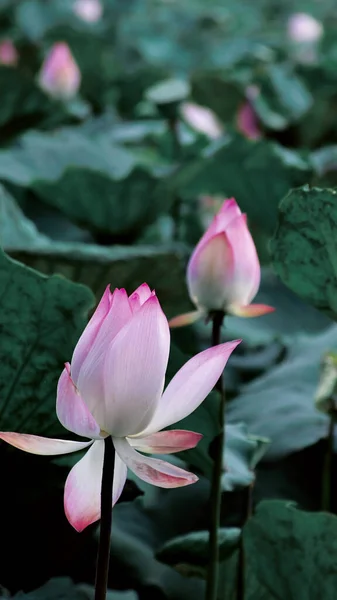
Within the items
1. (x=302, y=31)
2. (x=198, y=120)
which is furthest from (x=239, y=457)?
(x=302, y=31)

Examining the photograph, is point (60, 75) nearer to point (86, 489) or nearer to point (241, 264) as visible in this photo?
point (241, 264)

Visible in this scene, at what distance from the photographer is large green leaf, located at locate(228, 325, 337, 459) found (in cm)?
91

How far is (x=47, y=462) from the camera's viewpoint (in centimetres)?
67

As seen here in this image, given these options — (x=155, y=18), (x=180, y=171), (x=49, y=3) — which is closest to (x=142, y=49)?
(x=49, y=3)

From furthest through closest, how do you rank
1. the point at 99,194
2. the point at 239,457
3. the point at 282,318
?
the point at 282,318
the point at 99,194
the point at 239,457

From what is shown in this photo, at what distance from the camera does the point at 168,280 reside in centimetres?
94

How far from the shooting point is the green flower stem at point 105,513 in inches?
18.1

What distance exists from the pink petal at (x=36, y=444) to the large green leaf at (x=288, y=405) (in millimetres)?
448

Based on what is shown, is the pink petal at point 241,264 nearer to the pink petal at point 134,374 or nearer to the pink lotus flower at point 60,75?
the pink petal at point 134,374

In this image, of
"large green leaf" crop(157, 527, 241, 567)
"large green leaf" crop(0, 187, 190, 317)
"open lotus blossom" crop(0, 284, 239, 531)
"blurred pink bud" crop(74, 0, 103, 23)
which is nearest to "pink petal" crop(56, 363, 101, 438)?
"open lotus blossom" crop(0, 284, 239, 531)

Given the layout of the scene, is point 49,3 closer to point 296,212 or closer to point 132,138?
point 132,138

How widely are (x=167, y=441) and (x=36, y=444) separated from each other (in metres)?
0.06

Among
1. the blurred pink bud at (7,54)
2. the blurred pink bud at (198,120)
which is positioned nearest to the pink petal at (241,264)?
the blurred pink bud at (198,120)

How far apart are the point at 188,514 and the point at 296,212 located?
1.23ft
